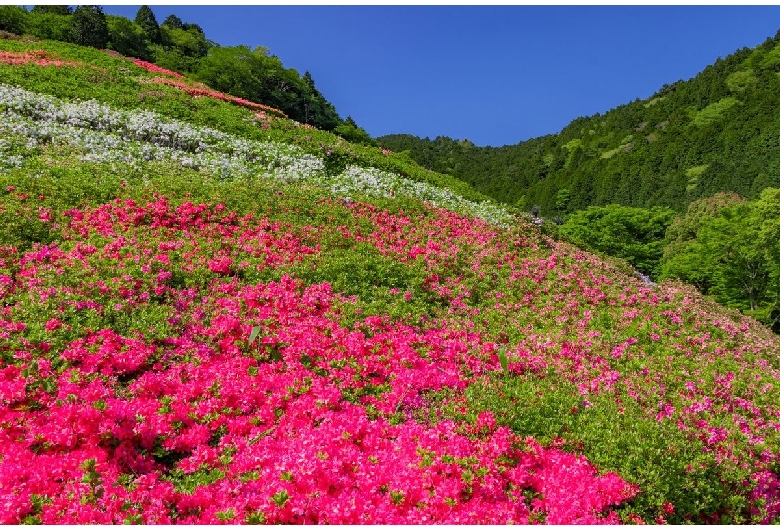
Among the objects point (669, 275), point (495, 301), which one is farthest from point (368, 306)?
point (669, 275)

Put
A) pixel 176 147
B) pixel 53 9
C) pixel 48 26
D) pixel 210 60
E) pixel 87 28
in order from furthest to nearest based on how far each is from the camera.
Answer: pixel 53 9 → pixel 87 28 → pixel 48 26 → pixel 210 60 → pixel 176 147

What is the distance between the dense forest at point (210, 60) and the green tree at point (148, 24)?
13.4 ft

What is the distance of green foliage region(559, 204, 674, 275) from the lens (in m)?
46.1

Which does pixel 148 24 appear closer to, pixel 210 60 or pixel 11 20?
pixel 11 20

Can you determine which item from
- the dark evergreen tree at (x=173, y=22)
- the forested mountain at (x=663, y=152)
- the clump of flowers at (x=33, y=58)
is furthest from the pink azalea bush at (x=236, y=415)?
the dark evergreen tree at (x=173, y=22)

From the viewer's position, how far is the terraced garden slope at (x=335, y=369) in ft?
20.7

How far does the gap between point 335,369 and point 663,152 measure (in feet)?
374

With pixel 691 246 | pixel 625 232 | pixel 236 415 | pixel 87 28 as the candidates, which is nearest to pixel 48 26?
pixel 87 28

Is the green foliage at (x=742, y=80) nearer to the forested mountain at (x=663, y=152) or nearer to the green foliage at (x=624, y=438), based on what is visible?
the forested mountain at (x=663, y=152)

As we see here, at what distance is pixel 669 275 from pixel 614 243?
8263 mm

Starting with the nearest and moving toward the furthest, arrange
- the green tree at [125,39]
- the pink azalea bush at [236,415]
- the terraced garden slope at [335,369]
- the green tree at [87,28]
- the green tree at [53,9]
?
1. the pink azalea bush at [236,415]
2. the terraced garden slope at [335,369]
3. the green tree at [87,28]
4. the green tree at [53,9]
5. the green tree at [125,39]

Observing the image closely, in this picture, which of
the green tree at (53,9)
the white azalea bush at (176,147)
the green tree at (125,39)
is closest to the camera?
the white azalea bush at (176,147)

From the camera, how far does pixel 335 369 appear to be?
9.42 metres

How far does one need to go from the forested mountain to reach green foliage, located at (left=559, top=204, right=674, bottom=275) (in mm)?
25366
